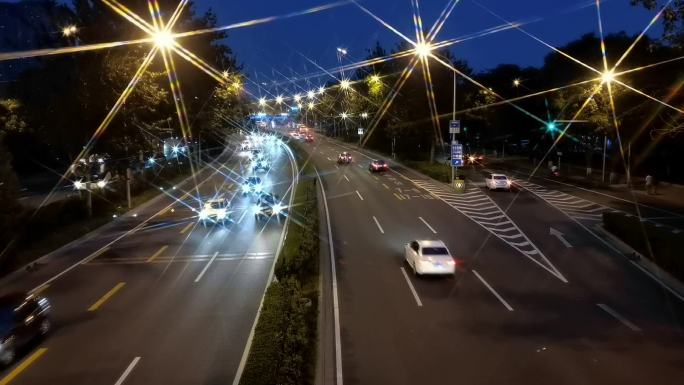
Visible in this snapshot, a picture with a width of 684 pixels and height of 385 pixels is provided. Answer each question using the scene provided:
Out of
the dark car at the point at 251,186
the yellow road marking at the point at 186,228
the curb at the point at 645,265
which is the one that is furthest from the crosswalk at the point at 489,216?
the yellow road marking at the point at 186,228

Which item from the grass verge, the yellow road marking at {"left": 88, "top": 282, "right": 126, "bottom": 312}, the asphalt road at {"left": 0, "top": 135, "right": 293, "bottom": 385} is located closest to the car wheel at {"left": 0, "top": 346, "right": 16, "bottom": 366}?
the asphalt road at {"left": 0, "top": 135, "right": 293, "bottom": 385}

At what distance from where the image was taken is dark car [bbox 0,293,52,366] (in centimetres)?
1445

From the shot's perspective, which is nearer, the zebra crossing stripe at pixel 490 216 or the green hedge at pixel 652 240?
the green hedge at pixel 652 240

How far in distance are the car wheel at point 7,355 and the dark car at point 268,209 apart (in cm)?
2242

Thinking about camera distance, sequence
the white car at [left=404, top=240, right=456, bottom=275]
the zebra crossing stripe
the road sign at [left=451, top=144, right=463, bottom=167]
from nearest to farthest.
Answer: the white car at [left=404, top=240, right=456, bottom=275] → the zebra crossing stripe → the road sign at [left=451, top=144, right=463, bottom=167]

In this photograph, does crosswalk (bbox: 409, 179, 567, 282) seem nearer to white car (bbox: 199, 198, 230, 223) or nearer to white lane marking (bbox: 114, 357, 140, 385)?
white car (bbox: 199, 198, 230, 223)

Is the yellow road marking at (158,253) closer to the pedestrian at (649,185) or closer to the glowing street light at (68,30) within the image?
the glowing street light at (68,30)

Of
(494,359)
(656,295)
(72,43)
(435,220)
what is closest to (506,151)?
(435,220)

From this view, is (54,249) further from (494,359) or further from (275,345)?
(494,359)

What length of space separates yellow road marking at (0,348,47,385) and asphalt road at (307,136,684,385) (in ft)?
24.9

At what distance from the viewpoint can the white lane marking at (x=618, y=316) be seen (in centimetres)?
1684

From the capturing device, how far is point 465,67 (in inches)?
2672

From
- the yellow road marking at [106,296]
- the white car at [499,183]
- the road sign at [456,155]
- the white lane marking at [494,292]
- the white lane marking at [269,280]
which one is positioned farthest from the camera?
the white car at [499,183]

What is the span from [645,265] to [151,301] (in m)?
18.8
